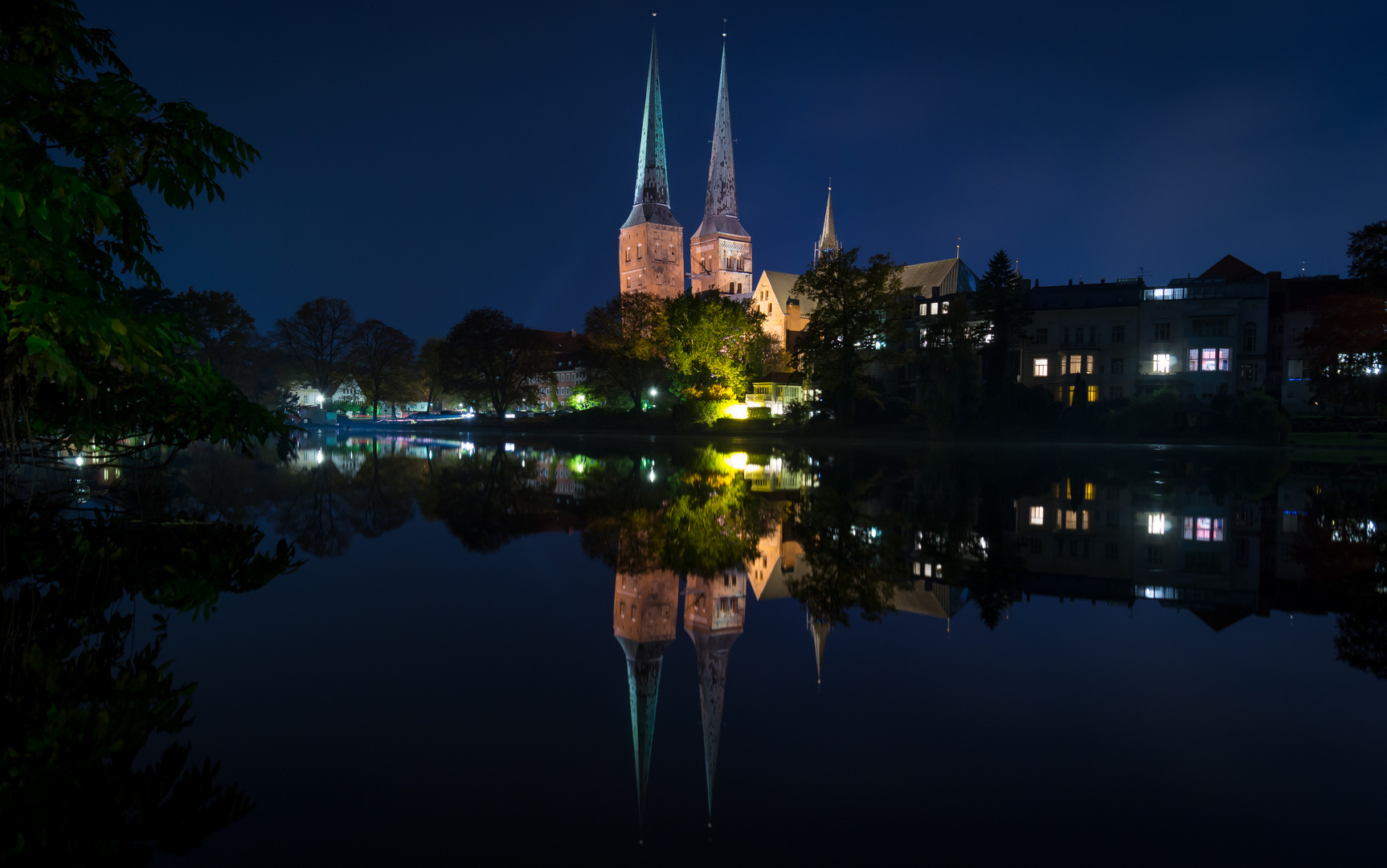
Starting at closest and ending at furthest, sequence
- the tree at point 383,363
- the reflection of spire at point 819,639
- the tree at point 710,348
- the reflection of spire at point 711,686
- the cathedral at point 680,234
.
→ the reflection of spire at point 711,686 < the reflection of spire at point 819,639 < the tree at point 710,348 < the tree at point 383,363 < the cathedral at point 680,234

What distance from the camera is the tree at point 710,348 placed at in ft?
211

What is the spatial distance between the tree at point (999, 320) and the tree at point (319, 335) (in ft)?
211

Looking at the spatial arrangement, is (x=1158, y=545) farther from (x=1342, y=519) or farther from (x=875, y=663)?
(x=875, y=663)

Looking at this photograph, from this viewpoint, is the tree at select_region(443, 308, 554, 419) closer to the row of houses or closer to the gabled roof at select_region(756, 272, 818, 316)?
the row of houses

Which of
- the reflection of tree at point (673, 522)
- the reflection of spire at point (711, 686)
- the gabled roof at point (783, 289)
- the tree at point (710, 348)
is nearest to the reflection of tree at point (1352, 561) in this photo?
the reflection of spire at point (711, 686)

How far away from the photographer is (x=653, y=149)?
4732 inches

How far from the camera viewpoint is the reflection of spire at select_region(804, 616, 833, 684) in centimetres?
547

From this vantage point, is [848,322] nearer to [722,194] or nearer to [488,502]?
[488,502]

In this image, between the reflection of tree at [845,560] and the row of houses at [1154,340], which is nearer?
the reflection of tree at [845,560]

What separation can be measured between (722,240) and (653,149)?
16.7m

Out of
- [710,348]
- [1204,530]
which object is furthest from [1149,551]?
[710,348]

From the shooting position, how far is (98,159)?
7.53m

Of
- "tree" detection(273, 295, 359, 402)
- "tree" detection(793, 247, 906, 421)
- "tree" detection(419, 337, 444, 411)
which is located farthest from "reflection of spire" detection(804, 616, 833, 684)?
"tree" detection(419, 337, 444, 411)

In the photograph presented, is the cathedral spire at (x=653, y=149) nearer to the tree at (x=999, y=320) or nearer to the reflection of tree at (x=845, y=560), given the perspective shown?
the tree at (x=999, y=320)
